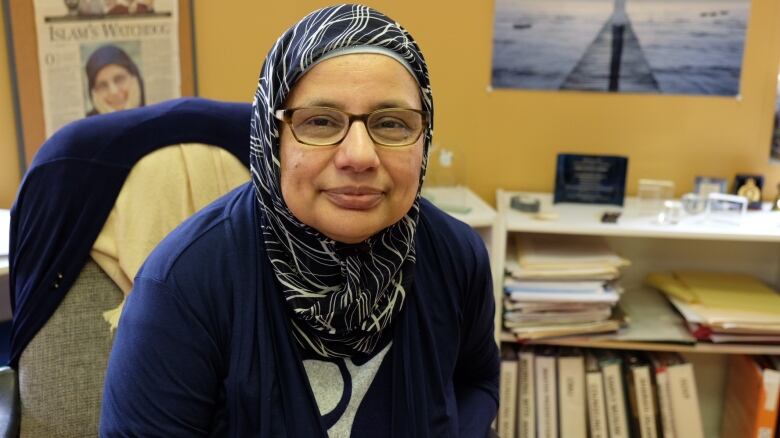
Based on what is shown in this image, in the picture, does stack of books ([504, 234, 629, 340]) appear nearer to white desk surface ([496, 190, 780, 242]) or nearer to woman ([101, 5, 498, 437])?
white desk surface ([496, 190, 780, 242])

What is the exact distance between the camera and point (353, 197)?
1.02 m

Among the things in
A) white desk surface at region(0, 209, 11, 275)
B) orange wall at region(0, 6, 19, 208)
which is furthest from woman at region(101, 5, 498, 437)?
orange wall at region(0, 6, 19, 208)

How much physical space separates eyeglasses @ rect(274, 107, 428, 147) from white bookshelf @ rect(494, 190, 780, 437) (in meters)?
0.98

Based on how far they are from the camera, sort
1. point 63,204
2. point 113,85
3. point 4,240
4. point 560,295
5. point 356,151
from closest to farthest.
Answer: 1. point 356,151
2. point 63,204
3. point 4,240
4. point 560,295
5. point 113,85

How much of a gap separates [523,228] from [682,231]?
41cm

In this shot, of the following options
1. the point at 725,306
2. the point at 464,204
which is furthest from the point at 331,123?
the point at 725,306

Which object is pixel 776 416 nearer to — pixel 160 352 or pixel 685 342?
pixel 685 342

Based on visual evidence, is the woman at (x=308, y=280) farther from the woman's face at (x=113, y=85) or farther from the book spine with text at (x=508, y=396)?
the woman's face at (x=113, y=85)

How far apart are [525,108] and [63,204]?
1.44 m

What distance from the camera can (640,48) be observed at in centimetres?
220

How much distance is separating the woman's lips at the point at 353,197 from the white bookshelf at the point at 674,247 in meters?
0.98

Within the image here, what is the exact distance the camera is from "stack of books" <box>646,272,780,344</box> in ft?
6.36

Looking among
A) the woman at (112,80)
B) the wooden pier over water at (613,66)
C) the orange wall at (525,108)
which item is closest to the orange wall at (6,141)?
the woman at (112,80)

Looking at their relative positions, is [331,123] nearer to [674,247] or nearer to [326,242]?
[326,242]
